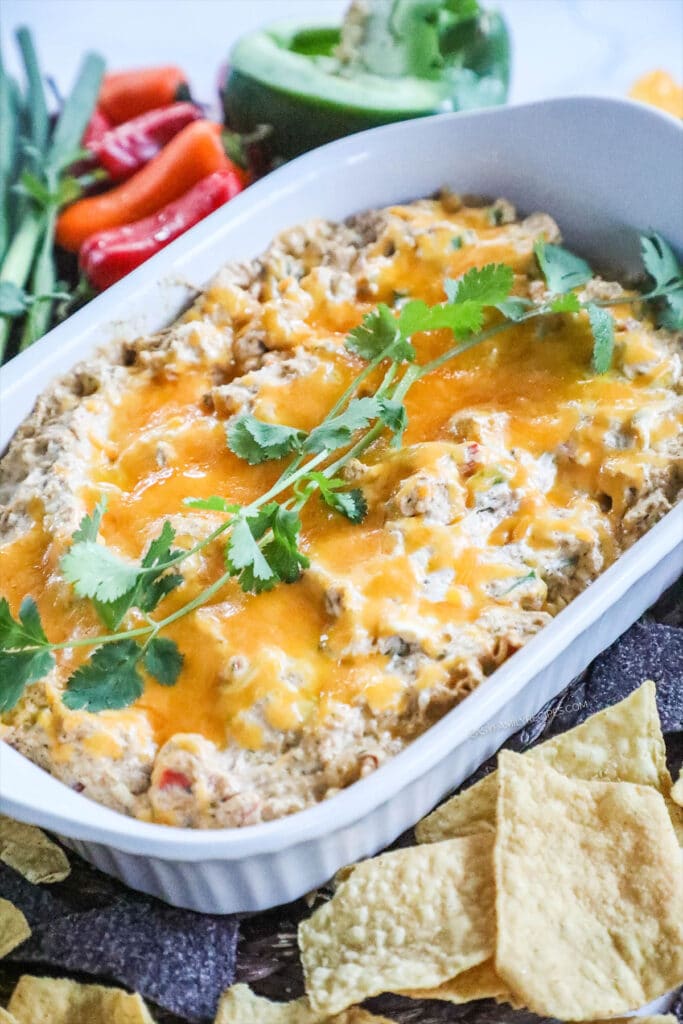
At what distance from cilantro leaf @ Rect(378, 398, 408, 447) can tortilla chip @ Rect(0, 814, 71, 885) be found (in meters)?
1.19

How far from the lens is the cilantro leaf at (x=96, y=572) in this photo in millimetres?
2256

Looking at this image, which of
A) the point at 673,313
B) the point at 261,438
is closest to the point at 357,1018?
the point at 261,438

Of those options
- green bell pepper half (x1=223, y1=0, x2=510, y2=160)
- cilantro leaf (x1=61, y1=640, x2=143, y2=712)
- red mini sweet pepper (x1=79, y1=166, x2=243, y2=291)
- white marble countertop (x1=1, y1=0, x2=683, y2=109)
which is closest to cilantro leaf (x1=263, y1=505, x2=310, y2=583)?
cilantro leaf (x1=61, y1=640, x2=143, y2=712)

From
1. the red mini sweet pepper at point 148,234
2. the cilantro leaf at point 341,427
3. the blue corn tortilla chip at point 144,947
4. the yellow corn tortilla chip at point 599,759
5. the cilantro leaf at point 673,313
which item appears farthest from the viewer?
the red mini sweet pepper at point 148,234

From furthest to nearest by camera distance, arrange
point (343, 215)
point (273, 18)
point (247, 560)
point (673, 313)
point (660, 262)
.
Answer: point (273, 18)
point (343, 215)
point (660, 262)
point (673, 313)
point (247, 560)

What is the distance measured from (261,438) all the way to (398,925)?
1092 mm

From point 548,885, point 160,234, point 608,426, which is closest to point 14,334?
point 160,234

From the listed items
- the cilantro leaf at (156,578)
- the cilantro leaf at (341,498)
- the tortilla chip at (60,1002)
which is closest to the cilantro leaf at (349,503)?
the cilantro leaf at (341,498)

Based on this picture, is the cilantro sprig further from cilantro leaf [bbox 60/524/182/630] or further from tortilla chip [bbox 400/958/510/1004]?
tortilla chip [bbox 400/958/510/1004]

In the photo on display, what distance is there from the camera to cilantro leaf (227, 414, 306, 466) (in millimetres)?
2578

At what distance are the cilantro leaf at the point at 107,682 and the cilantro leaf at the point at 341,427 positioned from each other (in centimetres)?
63

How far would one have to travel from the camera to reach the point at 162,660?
2.27 metres

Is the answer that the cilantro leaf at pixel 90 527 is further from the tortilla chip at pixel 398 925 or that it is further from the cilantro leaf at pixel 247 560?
the tortilla chip at pixel 398 925

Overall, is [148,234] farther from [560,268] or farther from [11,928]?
[11,928]
